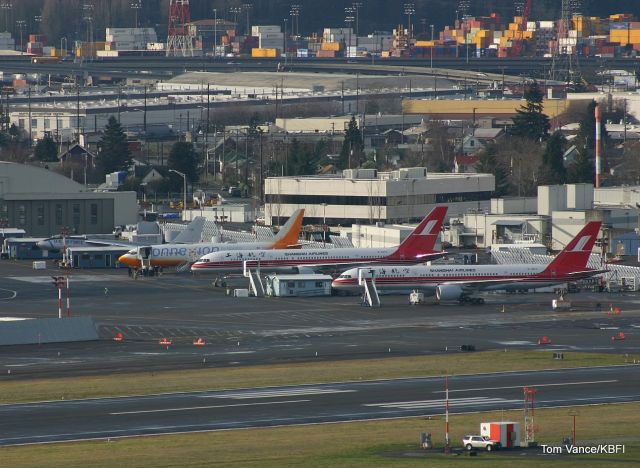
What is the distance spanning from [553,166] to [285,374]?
105 m

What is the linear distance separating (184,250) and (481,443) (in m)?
73.4

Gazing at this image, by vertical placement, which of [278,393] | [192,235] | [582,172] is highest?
[278,393]

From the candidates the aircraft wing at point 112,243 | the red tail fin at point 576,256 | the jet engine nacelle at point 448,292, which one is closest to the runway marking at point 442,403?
the jet engine nacelle at point 448,292

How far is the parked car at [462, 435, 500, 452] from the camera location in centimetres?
5322

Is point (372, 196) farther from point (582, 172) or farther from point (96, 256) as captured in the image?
point (96, 256)

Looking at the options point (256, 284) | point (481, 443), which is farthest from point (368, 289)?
point (481, 443)

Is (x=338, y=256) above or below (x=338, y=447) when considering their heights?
below

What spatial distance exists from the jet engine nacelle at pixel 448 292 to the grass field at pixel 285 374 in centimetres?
2365

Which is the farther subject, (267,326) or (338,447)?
(267,326)

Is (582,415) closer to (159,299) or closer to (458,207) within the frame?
(159,299)

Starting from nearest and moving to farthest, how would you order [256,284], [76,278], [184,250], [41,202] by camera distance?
[256,284] < [76,278] < [184,250] < [41,202]

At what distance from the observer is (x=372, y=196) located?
151000 millimetres

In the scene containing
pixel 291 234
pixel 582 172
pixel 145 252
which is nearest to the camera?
pixel 145 252

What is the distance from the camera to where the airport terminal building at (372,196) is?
15100 cm
